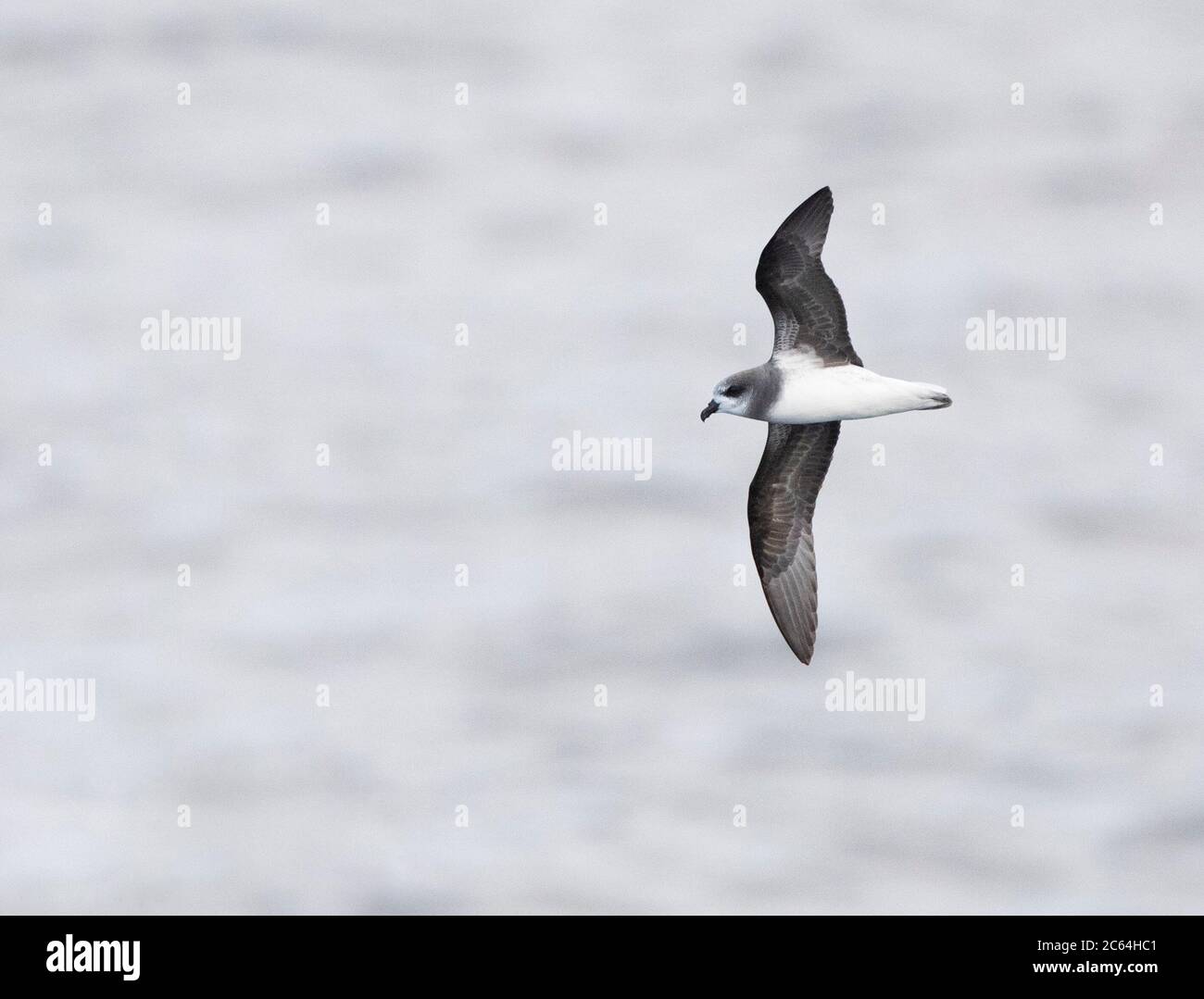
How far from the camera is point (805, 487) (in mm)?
22188

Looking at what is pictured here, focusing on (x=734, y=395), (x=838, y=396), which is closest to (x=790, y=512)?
(x=734, y=395)

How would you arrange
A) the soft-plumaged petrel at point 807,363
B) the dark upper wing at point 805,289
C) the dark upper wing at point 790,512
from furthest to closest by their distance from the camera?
the dark upper wing at point 790,512, the dark upper wing at point 805,289, the soft-plumaged petrel at point 807,363

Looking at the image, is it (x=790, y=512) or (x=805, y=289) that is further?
(x=790, y=512)

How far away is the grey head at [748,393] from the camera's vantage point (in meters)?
20.4

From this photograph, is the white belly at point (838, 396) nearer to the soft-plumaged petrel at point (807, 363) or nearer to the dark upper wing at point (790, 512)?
the soft-plumaged petrel at point (807, 363)

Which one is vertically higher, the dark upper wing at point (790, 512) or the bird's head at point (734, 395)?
the bird's head at point (734, 395)

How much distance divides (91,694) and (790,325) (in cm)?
2230

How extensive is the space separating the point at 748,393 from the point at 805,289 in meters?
1.33

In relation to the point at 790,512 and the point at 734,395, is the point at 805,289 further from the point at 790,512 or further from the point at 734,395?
the point at 790,512

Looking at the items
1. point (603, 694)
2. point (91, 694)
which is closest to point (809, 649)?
point (603, 694)

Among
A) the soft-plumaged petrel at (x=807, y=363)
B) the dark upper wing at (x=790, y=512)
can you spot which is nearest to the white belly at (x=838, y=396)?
the soft-plumaged petrel at (x=807, y=363)

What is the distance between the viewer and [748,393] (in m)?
20.4
